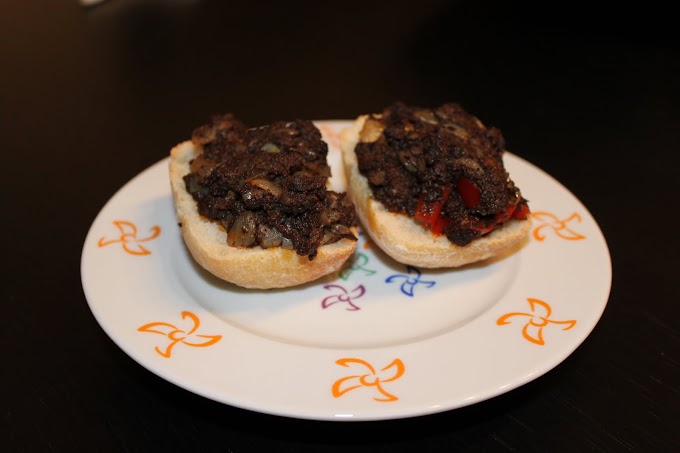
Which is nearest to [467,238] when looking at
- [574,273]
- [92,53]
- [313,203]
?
[574,273]

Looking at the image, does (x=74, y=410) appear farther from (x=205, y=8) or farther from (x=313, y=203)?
(x=205, y=8)

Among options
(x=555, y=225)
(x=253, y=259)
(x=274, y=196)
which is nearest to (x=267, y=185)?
(x=274, y=196)

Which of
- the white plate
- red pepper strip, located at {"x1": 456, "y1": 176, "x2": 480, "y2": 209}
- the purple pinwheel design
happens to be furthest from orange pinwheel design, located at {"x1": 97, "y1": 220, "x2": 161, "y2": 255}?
red pepper strip, located at {"x1": 456, "y1": 176, "x2": 480, "y2": 209}

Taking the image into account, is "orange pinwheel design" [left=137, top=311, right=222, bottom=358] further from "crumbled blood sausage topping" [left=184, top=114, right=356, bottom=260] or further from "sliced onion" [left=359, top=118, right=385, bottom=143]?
"sliced onion" [left=359, top=118, right=385, bottom=143]

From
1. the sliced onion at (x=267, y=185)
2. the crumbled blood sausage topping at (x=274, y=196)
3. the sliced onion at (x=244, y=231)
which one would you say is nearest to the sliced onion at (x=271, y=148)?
the crumbled blood sausage topping at (x=274, y=196)

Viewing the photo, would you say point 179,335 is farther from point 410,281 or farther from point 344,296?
point 410,281

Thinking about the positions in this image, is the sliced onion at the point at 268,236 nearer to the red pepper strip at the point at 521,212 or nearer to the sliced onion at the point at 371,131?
the sliced onion at the point at 371,131
